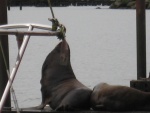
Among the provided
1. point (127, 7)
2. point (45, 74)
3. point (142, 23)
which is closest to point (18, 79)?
point (142, 23)

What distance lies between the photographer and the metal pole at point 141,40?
49.8 feet

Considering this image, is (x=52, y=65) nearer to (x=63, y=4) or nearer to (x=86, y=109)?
(x=86, y=109)

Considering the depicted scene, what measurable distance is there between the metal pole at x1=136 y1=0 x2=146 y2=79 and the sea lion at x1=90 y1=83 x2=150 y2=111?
20.9 ft

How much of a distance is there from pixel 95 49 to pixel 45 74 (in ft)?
107

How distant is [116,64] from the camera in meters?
31.6

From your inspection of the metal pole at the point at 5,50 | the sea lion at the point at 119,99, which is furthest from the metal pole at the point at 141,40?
the sea lion at the point at 119,99

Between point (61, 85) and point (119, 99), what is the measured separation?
0.84m

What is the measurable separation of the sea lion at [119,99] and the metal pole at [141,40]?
6.38m

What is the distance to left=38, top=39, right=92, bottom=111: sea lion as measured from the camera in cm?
891

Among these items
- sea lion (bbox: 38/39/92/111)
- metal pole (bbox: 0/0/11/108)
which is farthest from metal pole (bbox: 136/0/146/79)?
sea lion (bbox: 38/39/92/111)

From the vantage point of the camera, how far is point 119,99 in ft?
28.7

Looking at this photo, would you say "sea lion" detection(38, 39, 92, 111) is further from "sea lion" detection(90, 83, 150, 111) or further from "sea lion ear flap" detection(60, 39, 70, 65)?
"sea lion" detection(90, 83, 150, 111)

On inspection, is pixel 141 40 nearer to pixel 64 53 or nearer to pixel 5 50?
pixel 5 50

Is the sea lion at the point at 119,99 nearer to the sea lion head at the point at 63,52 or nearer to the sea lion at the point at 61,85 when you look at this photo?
the sea lion at the point at 61,85
